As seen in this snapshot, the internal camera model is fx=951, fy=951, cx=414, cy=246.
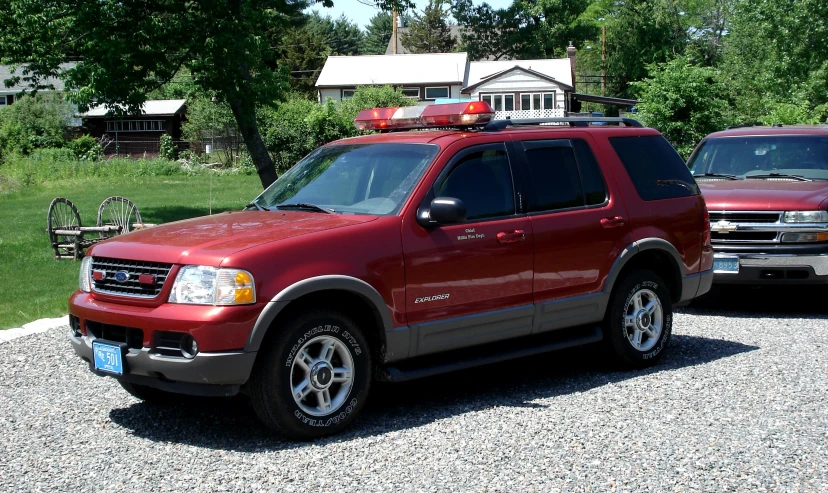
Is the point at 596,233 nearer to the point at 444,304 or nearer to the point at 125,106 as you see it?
the point at 444,304

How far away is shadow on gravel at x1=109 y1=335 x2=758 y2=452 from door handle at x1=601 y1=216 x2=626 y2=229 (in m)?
1.06

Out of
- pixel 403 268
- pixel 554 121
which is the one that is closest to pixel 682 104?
pixel 554 121

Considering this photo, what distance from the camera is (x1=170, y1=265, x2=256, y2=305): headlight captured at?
5.44 m

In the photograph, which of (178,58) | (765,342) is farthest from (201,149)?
(765,342)

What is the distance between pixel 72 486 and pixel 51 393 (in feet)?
7.34

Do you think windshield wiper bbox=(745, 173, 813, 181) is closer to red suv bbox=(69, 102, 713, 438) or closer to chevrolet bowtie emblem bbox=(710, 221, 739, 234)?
chevrolet bowtie emblem bbox=(710, 221, 739, 234)

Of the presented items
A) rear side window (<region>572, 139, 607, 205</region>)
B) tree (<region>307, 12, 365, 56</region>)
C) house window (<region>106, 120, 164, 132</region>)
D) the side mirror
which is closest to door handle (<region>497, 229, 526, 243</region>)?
the side mirror

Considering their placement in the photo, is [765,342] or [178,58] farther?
[178,58]

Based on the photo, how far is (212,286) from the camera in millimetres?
5461

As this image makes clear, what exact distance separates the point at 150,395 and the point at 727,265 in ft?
20.9

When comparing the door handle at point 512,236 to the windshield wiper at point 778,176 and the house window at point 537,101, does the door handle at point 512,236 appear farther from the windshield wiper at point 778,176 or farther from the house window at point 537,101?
the house window at point 537,101

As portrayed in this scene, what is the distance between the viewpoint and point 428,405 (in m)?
6.72

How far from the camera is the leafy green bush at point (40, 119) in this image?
180ft

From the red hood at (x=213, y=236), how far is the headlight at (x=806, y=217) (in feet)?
19.1
